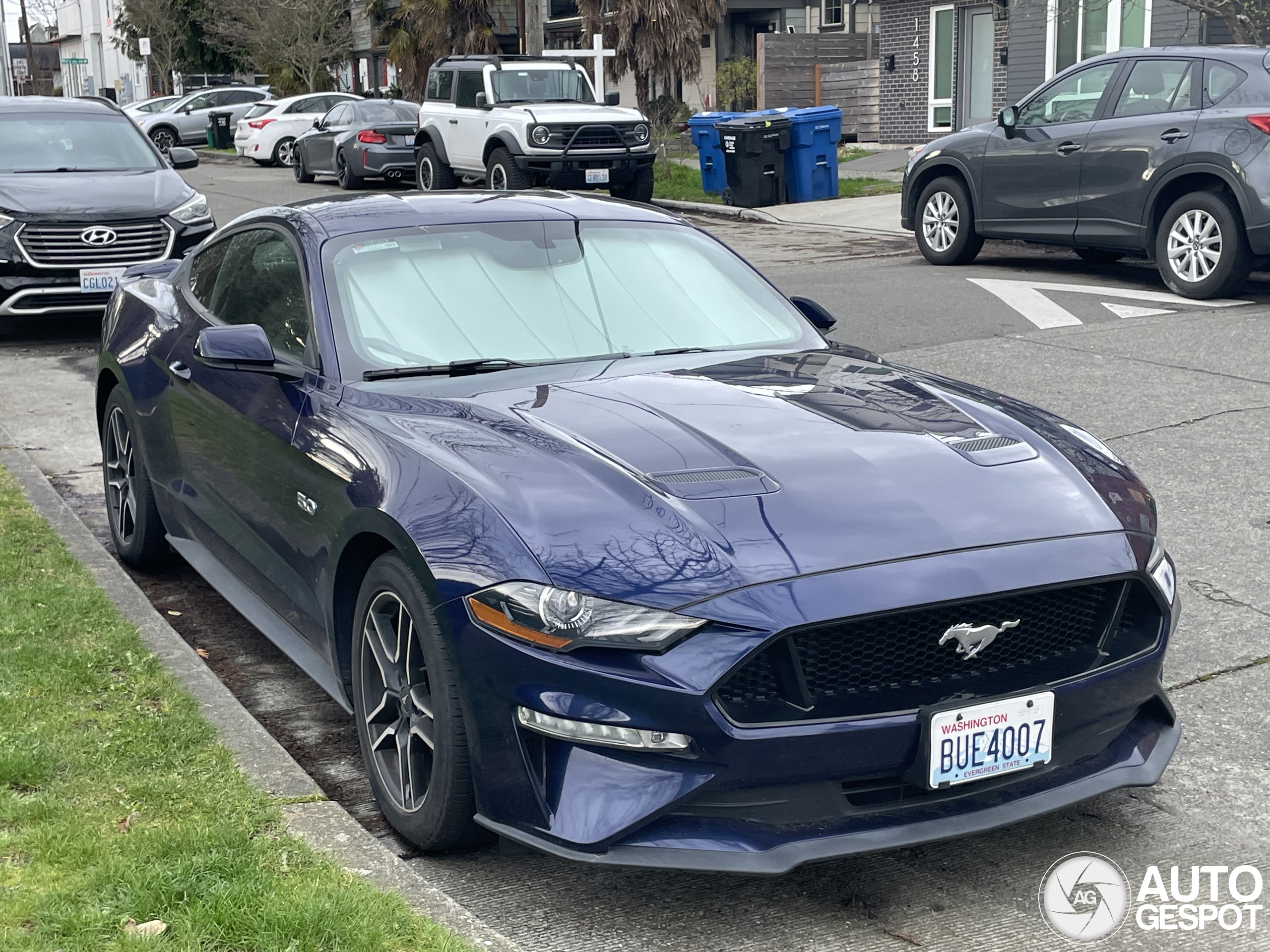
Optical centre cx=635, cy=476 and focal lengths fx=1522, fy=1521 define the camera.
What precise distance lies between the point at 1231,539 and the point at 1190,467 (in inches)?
44.0

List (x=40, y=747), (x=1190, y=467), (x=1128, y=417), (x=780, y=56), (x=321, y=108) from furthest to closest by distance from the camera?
(x=321, y=108)
(x=780, y=56)
(x=1128, y=417)
(x=1190, y=467)
(x=40, y=747)

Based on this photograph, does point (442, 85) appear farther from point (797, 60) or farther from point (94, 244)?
point (94, 244)

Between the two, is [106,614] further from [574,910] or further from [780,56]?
[780,56]

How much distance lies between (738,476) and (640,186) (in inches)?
720

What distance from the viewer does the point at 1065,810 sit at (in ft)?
12.5

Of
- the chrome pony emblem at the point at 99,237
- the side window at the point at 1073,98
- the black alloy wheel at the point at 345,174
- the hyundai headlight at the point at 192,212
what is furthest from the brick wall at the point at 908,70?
the chrome pony emblem at the point at 99,237

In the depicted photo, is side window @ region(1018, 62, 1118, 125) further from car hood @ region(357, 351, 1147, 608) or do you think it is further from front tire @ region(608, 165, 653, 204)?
car hood @ region(357, 351, 1147, 608)

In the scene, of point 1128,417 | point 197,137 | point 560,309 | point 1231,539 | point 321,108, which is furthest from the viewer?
point 197,137

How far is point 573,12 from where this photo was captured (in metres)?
42.7

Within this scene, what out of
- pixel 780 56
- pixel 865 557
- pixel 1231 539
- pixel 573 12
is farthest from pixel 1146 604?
pixel 573 12

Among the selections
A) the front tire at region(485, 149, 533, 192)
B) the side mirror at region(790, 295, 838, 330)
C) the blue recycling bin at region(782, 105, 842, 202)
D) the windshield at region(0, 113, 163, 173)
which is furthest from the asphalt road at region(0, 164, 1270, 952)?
the front tire at region(485, 149, 533, 192)

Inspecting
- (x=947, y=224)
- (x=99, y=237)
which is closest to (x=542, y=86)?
(x=947, y=224)

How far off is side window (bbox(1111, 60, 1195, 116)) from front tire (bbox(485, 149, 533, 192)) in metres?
9.61

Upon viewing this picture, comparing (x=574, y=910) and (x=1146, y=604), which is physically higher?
(x=1146, y=604)
